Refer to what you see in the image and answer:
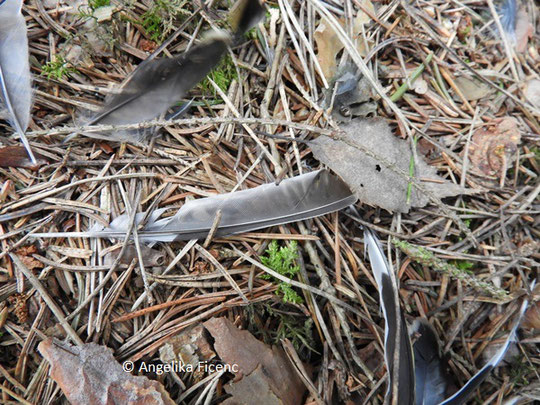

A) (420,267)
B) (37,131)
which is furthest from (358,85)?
(37,131)

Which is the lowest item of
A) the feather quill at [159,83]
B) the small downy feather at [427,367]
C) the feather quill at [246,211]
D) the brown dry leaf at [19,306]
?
the small downy feather at [427,367]

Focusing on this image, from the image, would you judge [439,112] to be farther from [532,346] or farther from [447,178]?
[532,346]

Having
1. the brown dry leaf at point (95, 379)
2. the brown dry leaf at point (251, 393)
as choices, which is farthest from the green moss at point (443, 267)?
the brown dry leaf at point (95, 379)

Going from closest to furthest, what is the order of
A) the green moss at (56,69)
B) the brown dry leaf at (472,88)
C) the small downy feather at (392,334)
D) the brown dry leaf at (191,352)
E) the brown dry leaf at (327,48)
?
the small downy feather at (392,334)
the brown dry leaf at (191,352)
the green moss at (56,69)
the brown dry leaf at (327,48)
the brown dry leaf at (472,88)

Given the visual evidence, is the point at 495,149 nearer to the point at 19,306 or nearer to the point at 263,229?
the point at 263,229

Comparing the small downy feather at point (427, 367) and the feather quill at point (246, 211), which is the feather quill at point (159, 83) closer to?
the feather quill at point (246, 211)

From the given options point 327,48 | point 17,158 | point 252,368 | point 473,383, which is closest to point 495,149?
point 327,48
